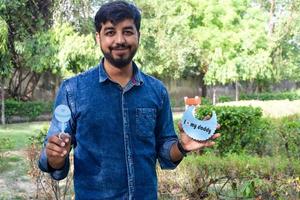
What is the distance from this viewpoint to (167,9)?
21.8 metres

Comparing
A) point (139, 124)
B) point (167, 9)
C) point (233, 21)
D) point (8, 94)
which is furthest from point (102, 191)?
point (233, 21)

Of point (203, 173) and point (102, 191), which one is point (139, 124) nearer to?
point (102, 191)

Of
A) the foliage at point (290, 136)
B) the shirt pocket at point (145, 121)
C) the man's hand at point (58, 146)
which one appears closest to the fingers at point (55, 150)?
the man's hand at point (58, 146)

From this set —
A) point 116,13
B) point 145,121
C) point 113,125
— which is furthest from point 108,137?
point 116,13

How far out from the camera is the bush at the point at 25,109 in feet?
55.6

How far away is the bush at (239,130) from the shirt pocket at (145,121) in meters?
5.16

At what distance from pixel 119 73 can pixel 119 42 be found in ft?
0.54

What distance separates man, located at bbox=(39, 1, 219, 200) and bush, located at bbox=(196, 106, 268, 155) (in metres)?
5.20

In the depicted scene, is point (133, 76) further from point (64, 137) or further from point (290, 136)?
point (290, 136)

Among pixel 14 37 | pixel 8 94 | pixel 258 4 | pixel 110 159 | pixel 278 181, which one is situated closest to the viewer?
pixel 110 159

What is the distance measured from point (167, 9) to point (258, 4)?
8.12 m

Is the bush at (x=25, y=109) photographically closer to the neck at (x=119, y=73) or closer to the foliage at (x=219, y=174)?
the foliage at (x=219, y=174)

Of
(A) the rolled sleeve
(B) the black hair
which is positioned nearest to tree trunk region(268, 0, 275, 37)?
(A) the rolled sleeve

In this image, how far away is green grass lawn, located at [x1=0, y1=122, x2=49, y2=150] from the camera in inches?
437
